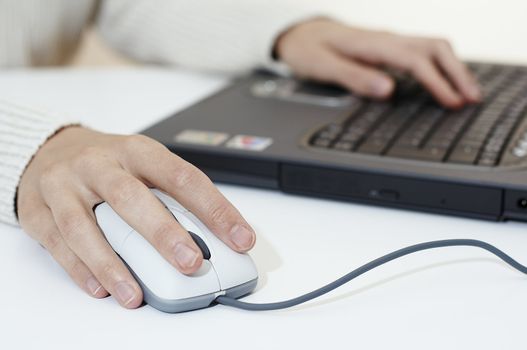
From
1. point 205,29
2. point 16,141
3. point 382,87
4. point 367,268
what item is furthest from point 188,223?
point 205,29

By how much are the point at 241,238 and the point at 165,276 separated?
0.06 meters

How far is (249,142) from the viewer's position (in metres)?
0.71

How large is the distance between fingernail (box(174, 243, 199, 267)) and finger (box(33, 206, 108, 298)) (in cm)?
7

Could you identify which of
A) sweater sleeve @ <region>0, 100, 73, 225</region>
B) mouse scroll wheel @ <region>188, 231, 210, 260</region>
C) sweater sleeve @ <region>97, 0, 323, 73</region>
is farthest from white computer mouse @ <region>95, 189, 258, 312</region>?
sweater sleeve @ <region>97, 0, 323, 73</region>

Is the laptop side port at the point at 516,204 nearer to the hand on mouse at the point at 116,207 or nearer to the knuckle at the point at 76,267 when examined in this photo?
the hand on mouse at the point at 116,207

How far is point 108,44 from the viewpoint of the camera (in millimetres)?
1285

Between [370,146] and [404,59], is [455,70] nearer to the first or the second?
[404,59]

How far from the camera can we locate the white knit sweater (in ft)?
3.53

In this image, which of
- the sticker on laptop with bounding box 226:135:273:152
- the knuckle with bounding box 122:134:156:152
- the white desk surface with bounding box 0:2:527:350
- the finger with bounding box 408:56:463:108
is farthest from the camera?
the finger with bounding box 408:56:463:108

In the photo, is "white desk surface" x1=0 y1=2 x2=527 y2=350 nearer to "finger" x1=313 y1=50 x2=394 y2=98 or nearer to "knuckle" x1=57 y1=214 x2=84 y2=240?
"knuckle" x1=57 y1=214 x2=84 y2=240

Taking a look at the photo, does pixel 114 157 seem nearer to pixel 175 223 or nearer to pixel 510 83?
pixel 175 223

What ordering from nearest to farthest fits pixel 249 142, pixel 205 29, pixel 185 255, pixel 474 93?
pixel 185 255
pixel 249 142
pixel 474 93
pixel 205 29

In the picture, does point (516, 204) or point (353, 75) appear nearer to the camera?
point (516, 204)

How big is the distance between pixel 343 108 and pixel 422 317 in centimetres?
Answer: 38
